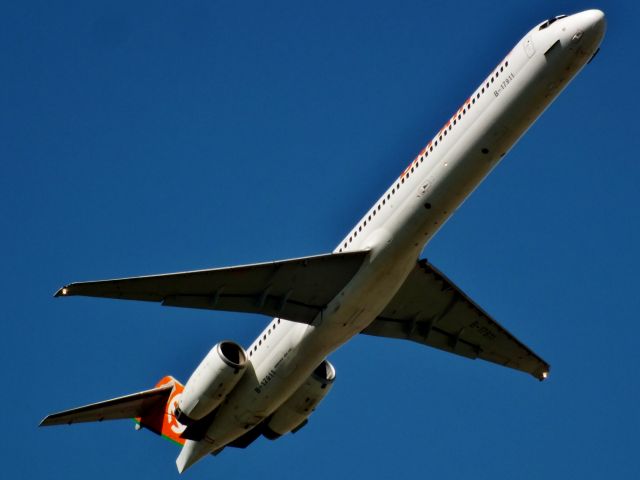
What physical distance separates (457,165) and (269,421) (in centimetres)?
994

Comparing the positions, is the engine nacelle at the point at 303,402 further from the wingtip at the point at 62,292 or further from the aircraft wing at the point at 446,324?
the wingtip at the point at 62,292

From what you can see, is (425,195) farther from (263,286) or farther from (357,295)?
(263,286)

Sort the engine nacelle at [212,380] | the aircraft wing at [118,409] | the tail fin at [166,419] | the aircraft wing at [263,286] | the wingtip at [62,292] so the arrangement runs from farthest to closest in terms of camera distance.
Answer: the tail fin at [166,419], the aircraft wing at [118,409], the engine nacelle at [212,380], the aircraft wing at [263,286], the wingtip at [62,292]

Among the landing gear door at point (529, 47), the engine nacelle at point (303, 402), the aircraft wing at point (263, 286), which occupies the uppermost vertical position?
the landing gear door at point (529, 47)

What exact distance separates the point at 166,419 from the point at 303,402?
179 inches

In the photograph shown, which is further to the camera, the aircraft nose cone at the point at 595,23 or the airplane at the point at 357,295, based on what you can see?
the airplane at the point at 357,295

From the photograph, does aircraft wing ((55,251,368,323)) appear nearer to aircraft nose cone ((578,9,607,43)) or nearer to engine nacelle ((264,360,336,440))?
engine nacelle ((264,360,336,440))

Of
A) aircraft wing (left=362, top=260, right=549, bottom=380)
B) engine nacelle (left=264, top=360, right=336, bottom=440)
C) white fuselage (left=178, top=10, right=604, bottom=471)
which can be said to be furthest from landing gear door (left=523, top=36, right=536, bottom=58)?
engine nacelle (left=264, top=360, right=336, bottom=440)

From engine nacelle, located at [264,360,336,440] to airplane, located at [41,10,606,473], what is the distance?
42 millimetres

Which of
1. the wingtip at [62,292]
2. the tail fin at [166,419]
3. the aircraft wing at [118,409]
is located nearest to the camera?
the wingtip at [62,292]

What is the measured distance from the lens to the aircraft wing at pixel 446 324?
1257 inches

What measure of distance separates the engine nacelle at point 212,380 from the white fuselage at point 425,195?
384 mm

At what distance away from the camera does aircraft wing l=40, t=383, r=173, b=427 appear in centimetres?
3172

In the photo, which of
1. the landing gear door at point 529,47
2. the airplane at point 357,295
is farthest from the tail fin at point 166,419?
the landing gear door at point 529,47
